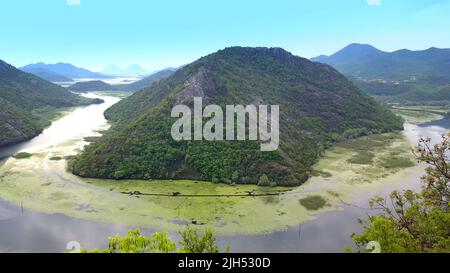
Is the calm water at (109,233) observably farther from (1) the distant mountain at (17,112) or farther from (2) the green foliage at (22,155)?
(1) the distant mountain at (17,112)

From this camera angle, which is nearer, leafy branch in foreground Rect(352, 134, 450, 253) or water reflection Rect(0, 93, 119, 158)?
leafy branch in foreground Rect(352, 134, 450, 253)

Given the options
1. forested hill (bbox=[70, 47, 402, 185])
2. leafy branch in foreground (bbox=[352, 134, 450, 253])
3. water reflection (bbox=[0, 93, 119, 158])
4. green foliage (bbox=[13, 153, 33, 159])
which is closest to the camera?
leafy branch in foreground (bbox=[352, 134, 450, 253])

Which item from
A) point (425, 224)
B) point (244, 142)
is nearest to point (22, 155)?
point (244, 142)

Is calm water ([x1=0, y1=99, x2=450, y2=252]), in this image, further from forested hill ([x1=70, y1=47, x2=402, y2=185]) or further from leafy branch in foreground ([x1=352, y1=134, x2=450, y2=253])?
leafy branch in foreground ([x1=352, y1=134, x2=450, y2=253])

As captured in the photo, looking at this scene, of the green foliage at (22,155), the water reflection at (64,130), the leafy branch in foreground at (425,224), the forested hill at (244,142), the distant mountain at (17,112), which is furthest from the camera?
the distant mountain at (17,112)

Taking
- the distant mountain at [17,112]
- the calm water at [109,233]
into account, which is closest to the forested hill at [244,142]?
the calm water at [109,233]

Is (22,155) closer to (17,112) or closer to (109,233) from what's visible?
(17,112)

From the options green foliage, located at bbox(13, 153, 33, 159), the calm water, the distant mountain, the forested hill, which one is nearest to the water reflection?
the distant mountain
